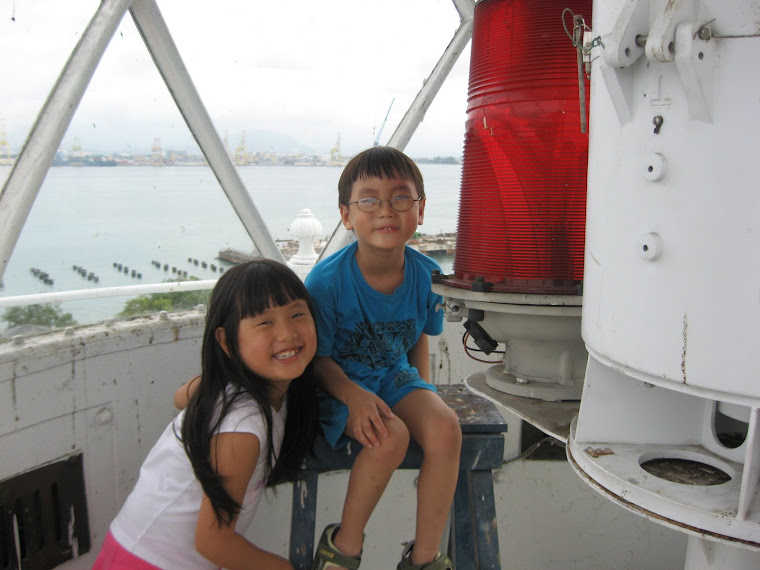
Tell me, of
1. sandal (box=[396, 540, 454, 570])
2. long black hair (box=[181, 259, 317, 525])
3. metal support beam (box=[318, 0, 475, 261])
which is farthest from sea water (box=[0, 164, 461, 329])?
sandal (box=[396, 540, 454, 570])

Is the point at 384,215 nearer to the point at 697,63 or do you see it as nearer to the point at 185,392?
the point at 185,392

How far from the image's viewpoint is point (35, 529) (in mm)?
1879

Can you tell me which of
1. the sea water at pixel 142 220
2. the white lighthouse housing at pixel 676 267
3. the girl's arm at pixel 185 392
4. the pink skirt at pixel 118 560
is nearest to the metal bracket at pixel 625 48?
the white lighthouse housing at pixel 676 267

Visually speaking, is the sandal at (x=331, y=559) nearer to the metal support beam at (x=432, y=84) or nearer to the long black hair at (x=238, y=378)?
the long black hair at (x=238, y=378)

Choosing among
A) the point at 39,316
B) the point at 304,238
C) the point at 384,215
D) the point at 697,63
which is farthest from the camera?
the point at 304,238

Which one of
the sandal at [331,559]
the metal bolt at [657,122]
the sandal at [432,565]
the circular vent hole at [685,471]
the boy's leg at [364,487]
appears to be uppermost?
the metal bolt at [657,122]

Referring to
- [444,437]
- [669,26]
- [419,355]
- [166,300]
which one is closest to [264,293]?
[444,437]

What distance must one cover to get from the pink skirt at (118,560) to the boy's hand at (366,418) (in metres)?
0.57

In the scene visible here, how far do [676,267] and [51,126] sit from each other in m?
1.84

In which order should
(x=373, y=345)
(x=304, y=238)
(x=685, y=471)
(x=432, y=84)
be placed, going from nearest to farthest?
1. (x=685, y=471)
2. (x=373, y=345)
3. (x=432, y=84)
4. (x=304, y=238)

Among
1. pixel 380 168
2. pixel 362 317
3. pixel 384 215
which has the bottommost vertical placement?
pixel 362 317

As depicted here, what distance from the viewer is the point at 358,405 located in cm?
163

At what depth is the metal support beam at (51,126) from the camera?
6.58 feet

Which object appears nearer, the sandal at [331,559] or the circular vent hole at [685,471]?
the circular vent hole at [685,471]
